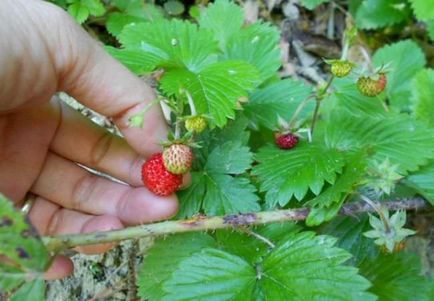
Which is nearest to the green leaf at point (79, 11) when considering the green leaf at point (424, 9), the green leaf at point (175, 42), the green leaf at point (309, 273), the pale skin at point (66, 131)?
the green leaf at point (175, 42)

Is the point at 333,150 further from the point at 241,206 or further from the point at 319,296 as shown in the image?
the point at 319,296

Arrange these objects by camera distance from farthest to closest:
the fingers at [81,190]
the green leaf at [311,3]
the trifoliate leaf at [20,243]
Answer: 1. the green leaf at [311,3]
2. the fingers at [81,190]
3. the trifoliate leaf at [20,243]

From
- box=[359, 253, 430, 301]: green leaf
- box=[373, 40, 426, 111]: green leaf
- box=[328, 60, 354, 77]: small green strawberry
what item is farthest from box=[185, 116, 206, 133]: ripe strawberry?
box=[373, 40, 426, 111]: green leaf

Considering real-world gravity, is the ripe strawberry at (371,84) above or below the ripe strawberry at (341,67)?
below

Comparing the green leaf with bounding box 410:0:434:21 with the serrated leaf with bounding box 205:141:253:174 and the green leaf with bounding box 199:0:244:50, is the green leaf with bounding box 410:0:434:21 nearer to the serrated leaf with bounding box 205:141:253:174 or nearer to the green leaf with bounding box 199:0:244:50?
the green leaf with bounding box 199:0:244:50

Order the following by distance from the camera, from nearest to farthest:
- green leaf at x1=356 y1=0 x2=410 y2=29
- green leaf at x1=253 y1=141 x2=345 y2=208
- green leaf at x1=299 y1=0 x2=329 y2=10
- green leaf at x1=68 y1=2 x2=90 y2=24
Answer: green leaf at x1=253 y1=141 x2=345 y2=208 < green leaf at x1=68 y1=2 x2=90 y2=24 < green leaf at x1=299 y1=0 x2=329 y2=10 < green leaf at x1=356 y1=0 x2=410 y2=29

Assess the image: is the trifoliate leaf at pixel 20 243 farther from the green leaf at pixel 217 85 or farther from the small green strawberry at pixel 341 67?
the small green strawberry at pixel 341 67
